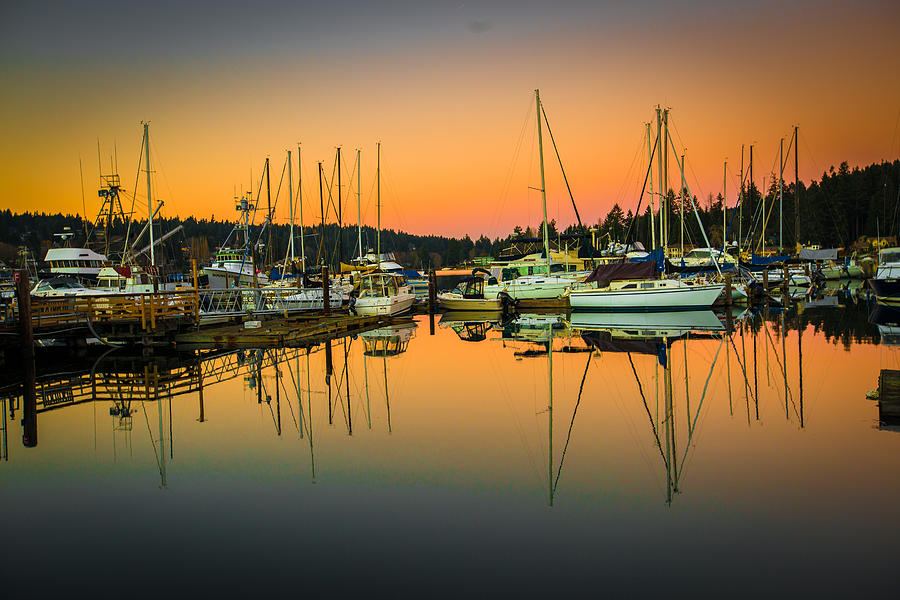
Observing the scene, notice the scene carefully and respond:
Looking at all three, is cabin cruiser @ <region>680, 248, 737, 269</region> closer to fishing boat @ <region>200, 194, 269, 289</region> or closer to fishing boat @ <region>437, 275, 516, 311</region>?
fishing boat @ <region>437, 275, 516, 311</region>

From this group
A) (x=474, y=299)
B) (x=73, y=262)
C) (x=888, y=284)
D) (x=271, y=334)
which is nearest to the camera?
(x=271, y=334)

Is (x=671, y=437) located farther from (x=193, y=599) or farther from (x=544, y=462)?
(x=193, y=599)

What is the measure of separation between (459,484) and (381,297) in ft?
103

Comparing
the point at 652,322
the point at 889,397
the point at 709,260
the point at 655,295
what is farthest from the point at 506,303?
the point at 889,397

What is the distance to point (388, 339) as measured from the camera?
1231 inches

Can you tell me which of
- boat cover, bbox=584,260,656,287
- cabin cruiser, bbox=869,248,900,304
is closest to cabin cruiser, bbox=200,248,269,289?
boat cover, bbox=584,260,656,287

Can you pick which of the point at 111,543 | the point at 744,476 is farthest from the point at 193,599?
the point at 744,476

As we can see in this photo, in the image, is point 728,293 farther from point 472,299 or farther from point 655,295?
point 472,299

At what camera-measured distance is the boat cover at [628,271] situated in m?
41.7

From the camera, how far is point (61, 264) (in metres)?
52.7

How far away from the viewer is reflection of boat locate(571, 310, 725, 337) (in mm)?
31581

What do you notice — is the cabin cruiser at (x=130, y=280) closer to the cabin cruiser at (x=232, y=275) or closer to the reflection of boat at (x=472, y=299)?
the cabin cruiser at (x=232, y=275)

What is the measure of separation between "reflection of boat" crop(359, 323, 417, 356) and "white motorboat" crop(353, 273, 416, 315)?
1931 millimetres

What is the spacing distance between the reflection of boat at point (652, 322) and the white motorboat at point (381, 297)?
11213mm
